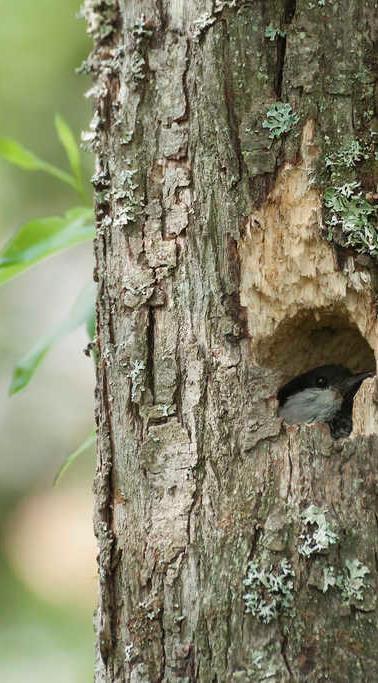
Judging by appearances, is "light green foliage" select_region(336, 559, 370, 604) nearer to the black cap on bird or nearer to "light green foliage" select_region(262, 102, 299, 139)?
the black cap on bird

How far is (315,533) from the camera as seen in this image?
2088 millimetres

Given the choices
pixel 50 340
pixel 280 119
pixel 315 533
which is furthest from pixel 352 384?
pixel 50 340

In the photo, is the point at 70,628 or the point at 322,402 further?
the point at 70,628

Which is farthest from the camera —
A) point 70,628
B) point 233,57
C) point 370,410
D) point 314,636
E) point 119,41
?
point 70,628

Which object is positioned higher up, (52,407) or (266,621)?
(52,407)

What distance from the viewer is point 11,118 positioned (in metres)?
5.43

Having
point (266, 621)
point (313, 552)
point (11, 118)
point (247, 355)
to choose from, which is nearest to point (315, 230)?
point (247, 355)

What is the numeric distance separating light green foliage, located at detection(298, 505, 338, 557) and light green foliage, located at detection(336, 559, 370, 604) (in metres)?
0.07

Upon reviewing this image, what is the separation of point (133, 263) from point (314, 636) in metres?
1.01

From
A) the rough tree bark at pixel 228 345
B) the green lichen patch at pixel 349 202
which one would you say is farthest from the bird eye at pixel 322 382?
the green lichen patch at pixel 349 202

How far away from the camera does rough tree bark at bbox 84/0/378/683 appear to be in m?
2.09

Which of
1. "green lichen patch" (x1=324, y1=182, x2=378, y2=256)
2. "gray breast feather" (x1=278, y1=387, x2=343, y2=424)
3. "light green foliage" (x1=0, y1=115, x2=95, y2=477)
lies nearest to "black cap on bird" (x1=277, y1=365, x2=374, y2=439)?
"gray breast feather" (x1=278, y1=387, x2=343, y2=424)

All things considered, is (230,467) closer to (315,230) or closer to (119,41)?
(315,230)

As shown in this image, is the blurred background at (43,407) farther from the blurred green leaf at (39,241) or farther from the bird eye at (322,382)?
the bird eye at (322,382)
